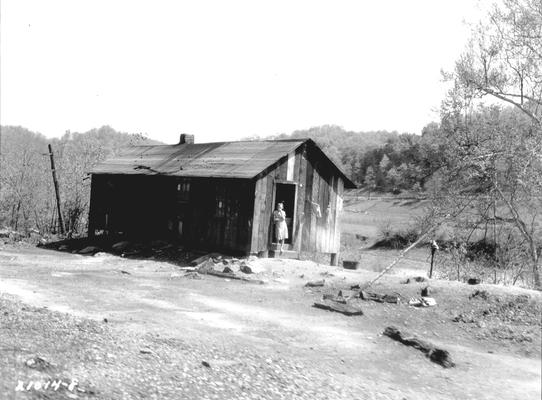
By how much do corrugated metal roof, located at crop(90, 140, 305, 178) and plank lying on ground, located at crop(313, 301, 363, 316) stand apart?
24.1ft

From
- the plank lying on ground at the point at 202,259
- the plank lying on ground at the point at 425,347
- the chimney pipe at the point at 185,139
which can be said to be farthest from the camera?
the chimney pipe at the point at 185,139

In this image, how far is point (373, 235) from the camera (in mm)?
50219

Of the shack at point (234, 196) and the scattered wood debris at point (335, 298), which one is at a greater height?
the shack at point (234, 196)

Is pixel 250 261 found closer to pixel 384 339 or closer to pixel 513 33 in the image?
pixel 384 339

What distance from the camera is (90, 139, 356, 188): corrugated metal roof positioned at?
1998 centimetres

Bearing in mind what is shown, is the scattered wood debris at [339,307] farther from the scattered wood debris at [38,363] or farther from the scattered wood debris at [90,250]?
the scattered wood debris at [90,250]

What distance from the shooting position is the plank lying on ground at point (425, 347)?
7.58 meters

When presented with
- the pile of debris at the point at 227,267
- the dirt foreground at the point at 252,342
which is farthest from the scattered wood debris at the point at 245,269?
the dirt foreground at the point at 252,342

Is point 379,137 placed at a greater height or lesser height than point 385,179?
greater

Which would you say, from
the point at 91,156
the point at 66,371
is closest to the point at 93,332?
the point at 66,371

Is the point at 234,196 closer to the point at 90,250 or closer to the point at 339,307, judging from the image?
the point at 90,250

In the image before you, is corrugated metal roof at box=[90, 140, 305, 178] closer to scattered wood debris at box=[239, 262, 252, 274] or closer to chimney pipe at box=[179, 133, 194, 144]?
chimney pipe at box=[179, 133, 194, 144]

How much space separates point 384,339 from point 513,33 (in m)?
17.6

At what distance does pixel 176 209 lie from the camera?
2234 centimetres
